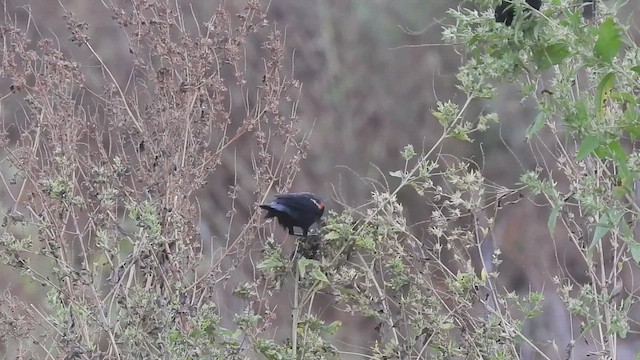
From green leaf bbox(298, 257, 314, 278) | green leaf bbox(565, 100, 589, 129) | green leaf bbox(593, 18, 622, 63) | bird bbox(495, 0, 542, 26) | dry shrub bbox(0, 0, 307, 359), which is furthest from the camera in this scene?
dry shrub bbox(0, 0, 307, 359)

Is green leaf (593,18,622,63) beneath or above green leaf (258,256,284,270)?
above

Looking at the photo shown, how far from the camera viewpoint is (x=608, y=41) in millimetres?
1527

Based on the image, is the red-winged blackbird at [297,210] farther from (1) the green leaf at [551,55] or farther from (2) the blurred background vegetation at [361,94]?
(2) the blurred background vegetation at [361,94]

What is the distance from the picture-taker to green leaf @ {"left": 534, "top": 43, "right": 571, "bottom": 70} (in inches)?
65.4

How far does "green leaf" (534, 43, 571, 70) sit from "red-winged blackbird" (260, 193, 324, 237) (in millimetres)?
811

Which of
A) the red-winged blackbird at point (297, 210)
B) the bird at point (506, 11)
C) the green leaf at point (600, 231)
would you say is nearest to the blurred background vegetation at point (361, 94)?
the red-winged blackbird at point (297, 210)

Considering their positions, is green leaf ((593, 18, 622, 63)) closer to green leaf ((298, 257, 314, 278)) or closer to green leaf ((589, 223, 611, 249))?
green leaf ((589, 223, 611, 249))

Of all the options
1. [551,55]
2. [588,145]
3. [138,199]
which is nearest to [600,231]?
[588,145]

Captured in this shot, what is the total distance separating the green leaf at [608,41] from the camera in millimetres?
1517

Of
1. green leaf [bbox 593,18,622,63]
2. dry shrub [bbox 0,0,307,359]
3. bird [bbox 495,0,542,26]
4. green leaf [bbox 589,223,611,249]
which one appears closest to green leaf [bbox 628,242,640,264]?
green leaf [bbox 589,223,611,249]

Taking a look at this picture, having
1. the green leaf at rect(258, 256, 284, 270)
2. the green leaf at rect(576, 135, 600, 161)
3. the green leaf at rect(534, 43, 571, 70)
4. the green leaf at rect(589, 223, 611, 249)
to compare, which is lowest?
the green leaf at rect(258, 256, 284, 270)

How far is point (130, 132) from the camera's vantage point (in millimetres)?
2840

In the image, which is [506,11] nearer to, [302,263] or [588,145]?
[588,145]

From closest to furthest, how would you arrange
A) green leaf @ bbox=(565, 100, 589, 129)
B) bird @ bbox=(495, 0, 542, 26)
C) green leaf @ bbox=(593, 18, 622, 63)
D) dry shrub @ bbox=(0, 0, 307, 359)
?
green leaf @ bbox=(593, 18, 622, 63) → green leaf @ bbox=(565, 100, 589, 129) → bird @ bbox=(495, 0, 542, 26) → dry shrub @ bbox=(0, 0, 307, 359)
